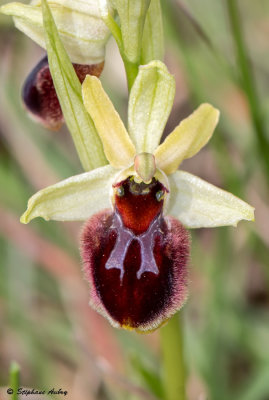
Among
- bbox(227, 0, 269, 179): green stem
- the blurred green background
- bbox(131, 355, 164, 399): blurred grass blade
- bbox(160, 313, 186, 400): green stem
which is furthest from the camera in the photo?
the blurred green background

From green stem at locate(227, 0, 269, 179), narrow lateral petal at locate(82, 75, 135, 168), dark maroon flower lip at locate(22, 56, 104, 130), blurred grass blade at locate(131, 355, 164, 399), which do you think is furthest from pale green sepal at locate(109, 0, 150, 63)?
blurred grass blade at locate(131, 355, 164, 399)

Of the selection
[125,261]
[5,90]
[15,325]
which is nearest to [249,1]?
[5,90]

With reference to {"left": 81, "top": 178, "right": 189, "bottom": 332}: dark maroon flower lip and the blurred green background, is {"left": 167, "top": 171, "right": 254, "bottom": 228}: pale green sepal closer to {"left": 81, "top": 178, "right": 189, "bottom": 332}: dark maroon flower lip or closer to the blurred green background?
{"left": 81, "top": 178, "right": 189, "bottom": 332}: dark maroon flower lip

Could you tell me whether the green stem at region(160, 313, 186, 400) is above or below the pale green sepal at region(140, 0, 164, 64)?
below

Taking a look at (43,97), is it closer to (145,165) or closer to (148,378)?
(145,165)

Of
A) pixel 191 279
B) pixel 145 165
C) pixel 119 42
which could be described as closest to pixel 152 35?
pixel 119 42

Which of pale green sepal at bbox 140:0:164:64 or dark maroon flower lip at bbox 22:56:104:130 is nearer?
pale green sepal at bbox 140:0:164:64

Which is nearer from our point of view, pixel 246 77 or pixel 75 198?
pixel 75 198
